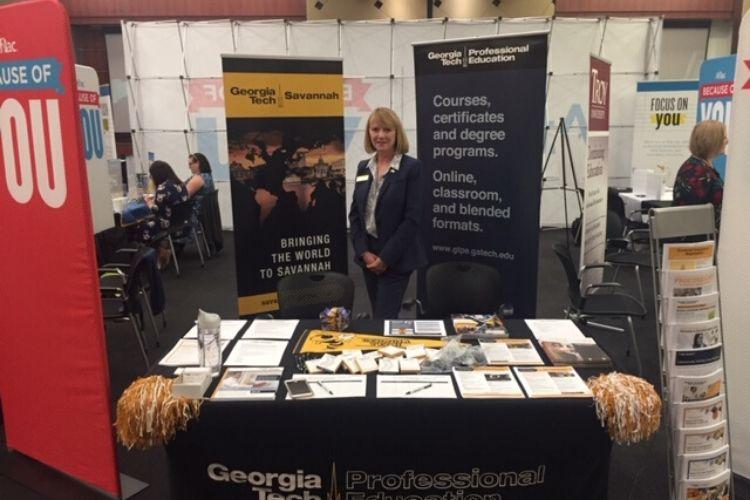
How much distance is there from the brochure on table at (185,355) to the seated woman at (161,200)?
3761 mm

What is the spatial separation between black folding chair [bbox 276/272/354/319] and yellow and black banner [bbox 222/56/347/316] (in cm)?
85

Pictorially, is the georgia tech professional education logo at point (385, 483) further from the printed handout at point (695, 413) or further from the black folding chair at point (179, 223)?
the black folding chair at point (179, 223)

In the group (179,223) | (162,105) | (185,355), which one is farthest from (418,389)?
(162,105)

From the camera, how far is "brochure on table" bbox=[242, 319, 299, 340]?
245 centimetres

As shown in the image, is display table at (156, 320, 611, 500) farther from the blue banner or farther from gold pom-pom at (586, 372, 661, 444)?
the blue banner

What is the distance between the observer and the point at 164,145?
8.24 m

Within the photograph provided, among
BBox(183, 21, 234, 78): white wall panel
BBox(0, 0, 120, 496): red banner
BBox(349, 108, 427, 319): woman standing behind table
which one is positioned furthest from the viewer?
BBox(183, 21, 234, 78): white wall panel

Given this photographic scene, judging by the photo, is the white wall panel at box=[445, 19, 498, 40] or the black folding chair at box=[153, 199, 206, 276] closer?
the black folding chair at box=[153, 199, 206, 276]

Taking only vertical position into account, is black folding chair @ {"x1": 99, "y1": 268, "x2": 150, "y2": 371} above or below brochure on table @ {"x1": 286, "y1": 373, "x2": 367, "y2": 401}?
below

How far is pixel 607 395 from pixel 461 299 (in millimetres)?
1324

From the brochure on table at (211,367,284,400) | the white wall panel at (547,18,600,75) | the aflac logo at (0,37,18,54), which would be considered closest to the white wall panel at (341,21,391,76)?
the white wall panel at (547,18,600,75)

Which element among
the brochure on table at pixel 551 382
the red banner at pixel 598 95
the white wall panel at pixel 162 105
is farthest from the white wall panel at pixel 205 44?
the brochure on table at pixel 551 382

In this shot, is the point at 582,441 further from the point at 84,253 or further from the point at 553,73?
the point at 553,73

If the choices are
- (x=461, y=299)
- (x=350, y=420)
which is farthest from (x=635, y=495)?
(x=350, y=420)
